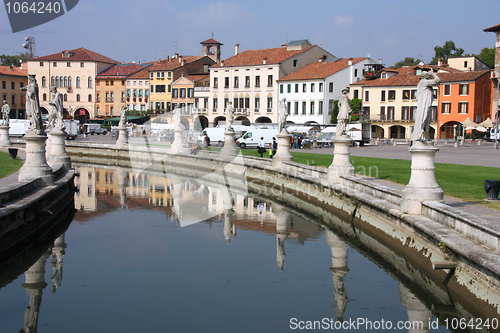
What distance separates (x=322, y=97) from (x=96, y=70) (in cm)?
4451

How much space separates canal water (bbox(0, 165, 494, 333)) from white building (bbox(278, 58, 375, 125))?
2165 inches

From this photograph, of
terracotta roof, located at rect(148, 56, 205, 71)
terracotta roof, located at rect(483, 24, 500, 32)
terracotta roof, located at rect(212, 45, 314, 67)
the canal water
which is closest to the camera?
the canal water

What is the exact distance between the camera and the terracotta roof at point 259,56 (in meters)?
77.4

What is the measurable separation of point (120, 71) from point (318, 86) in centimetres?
4162

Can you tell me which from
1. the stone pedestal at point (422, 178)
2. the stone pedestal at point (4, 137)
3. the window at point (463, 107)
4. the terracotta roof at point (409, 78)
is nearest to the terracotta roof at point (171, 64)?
the terracotta roof at point (409, 78)

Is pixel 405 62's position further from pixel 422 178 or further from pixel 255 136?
pixel 422 178

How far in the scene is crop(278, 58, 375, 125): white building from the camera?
2827 inches

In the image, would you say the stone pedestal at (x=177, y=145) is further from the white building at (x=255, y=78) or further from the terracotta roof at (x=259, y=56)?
the terracotta roof at (x=259, y=56)

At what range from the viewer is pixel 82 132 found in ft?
265

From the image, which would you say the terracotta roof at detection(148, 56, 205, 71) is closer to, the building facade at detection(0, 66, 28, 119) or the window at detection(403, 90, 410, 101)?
the building facade at detection(0, 66, 28, 119)

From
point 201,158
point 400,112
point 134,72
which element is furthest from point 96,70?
point 201,158

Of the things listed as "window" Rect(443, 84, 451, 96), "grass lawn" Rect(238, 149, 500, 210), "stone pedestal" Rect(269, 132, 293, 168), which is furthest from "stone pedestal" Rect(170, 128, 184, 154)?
"window" Rect(443, 84, 451, 96)

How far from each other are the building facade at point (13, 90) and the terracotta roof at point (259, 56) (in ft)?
127

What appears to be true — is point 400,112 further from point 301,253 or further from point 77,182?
point 301,253
